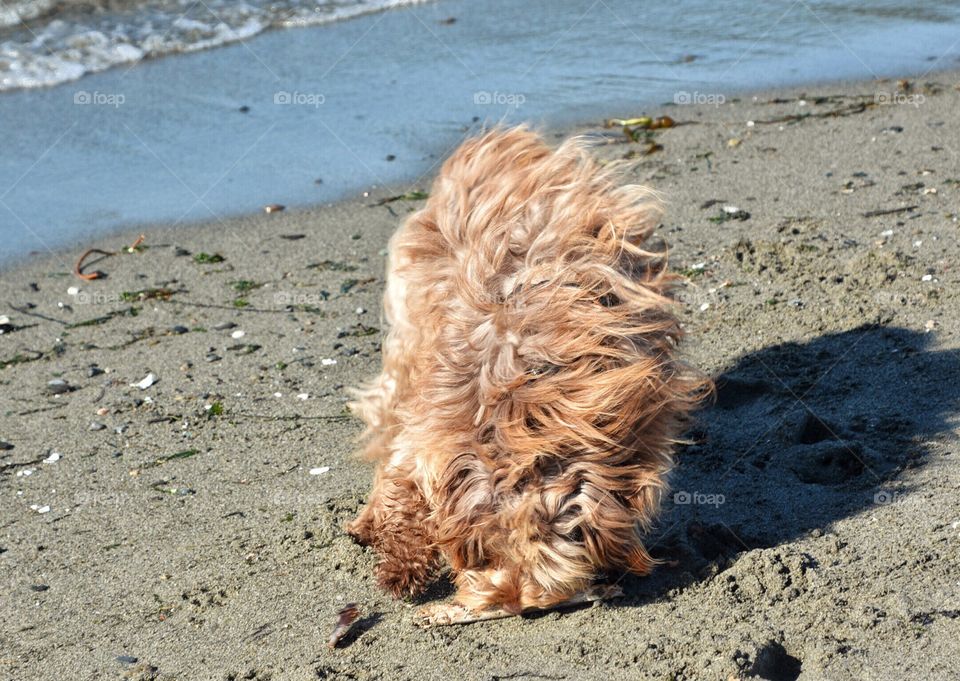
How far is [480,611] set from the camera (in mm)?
3562

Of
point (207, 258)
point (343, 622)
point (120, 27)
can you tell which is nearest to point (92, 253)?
point (207, 258)

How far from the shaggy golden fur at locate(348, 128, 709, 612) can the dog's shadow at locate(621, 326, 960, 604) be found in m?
0.54

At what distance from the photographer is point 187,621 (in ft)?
12.9

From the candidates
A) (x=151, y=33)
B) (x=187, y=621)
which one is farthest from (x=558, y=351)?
(x=151, y=33)

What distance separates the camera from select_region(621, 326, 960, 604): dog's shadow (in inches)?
158

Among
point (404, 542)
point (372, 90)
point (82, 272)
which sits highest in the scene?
point (372, 90)

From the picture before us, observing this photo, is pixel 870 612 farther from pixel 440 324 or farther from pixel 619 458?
pixel 440 324

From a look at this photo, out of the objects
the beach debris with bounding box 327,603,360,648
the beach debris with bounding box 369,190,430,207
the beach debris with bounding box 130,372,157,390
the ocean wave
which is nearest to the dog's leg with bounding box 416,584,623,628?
the beach debris with bounding box 327,603,360,648

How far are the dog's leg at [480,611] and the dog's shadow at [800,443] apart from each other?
10 cm

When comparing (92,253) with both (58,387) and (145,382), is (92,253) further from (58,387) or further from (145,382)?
(145,382)

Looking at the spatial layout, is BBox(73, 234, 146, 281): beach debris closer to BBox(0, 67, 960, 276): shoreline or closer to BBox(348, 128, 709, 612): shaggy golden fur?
BBox(0, 67, 960, 276): shoreline

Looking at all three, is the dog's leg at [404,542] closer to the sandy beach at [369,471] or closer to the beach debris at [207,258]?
the sandy beach at [369,471]

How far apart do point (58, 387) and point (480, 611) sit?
3.09 m

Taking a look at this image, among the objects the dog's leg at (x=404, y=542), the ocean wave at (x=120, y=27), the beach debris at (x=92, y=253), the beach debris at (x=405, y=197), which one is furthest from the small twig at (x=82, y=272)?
the ocean wave at (x=120, y=27)
